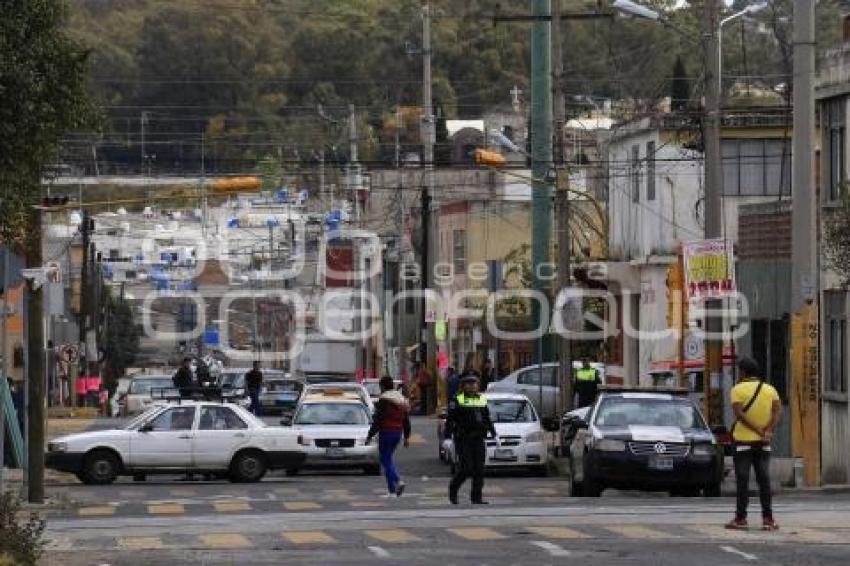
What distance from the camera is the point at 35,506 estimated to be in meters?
29.8

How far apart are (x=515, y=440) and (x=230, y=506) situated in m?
10.6

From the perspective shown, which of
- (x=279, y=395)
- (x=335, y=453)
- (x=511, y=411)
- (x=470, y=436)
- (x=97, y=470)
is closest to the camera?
(x=470, y=436)

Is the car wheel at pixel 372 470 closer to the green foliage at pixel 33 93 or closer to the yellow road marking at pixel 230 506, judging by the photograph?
the yellow road marking at pixel 230 506

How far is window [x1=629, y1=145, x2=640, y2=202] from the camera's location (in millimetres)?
58938

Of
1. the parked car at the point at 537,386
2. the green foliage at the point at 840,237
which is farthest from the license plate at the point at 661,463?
the parked car at the point at 537,386

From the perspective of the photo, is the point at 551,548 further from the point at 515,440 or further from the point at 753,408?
the point at 515,440

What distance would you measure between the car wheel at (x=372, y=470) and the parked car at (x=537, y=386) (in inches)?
329

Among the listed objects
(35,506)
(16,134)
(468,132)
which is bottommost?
(35,506)

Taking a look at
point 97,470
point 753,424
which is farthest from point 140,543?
point 97,470

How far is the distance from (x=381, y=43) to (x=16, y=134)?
84.3 metres

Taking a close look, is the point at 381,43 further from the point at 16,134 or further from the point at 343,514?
the point at 16,134

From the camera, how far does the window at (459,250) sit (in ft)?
267

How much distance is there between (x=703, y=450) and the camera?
28.8 meters

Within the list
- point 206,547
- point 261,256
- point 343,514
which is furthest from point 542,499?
point 261,256
